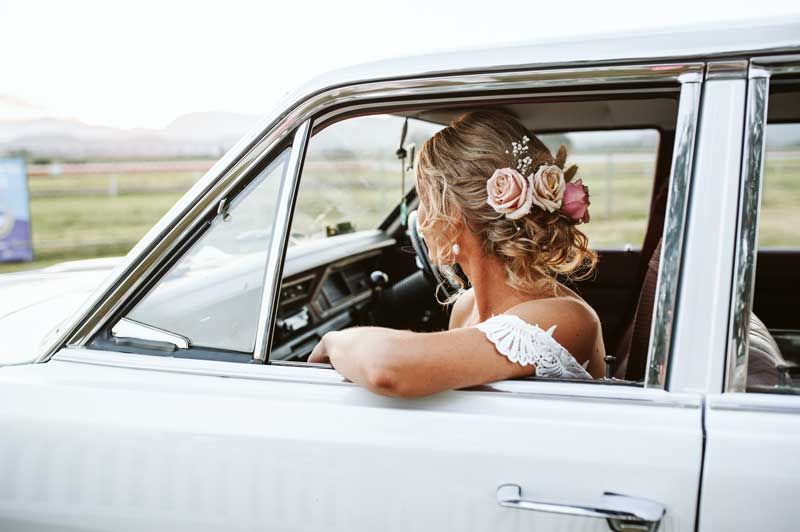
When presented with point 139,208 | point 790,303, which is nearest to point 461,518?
point 790,303

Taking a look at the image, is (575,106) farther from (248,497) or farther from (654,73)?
(248,497)

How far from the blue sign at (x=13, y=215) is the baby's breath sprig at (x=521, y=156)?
11.2m

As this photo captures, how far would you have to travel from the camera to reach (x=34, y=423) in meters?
1.49

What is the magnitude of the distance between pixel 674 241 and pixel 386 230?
8.70ft

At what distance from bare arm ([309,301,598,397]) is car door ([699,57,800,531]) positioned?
39 cm

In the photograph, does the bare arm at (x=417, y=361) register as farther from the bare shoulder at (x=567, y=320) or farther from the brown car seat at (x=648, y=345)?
the brown car seat at (x=648, y=345)

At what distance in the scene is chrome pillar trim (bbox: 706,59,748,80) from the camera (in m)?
1.28

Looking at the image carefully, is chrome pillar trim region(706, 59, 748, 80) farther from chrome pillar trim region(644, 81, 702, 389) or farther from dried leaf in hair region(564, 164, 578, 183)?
dried leaf in hair region(564, 164, 578, 183)

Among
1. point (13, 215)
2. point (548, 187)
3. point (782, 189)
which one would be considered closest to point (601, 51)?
point (548, 187)

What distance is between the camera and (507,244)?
5.53 feet

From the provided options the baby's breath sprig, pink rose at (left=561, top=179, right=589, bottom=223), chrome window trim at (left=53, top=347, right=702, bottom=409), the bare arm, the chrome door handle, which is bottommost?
the chrome door handle

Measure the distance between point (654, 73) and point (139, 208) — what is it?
1852 cm

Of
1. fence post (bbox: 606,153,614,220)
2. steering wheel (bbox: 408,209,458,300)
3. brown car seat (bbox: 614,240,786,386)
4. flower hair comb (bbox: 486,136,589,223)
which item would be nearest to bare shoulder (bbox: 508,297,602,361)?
brown car seat (bbox: 614,240,786,386)

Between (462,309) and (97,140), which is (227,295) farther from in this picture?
(97,140)
